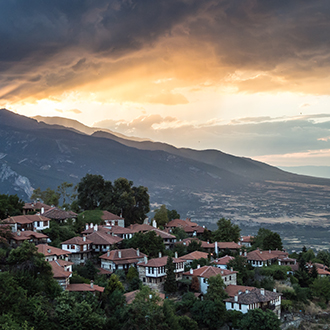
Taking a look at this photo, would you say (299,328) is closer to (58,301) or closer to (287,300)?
(287,300)

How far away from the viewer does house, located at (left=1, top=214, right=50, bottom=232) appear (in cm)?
5341

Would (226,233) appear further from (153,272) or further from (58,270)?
(58,270)

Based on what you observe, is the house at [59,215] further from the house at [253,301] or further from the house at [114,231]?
the house at [253,301]

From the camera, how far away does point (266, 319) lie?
42.4m

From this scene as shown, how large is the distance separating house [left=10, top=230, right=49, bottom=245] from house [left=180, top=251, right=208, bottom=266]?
17341mm

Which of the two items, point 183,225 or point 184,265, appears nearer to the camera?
point 184,265

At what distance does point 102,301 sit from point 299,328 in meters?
23.2

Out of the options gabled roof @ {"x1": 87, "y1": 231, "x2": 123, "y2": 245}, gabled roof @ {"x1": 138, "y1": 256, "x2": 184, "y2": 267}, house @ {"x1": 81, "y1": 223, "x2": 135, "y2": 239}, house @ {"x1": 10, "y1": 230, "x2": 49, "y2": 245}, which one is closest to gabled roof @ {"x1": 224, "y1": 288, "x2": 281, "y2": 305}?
gabled roof @ {"x1": 138, "y1": 256, "x2": 184, "y2": 267}

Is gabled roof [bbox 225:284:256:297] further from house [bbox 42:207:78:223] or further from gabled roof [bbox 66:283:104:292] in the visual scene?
house [bbox 42:207:78:223]

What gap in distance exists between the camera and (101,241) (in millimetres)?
53875

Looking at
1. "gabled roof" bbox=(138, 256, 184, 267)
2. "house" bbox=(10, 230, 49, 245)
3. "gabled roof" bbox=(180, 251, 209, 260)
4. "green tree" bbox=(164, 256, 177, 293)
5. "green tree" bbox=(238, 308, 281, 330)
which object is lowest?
"green tree" bbox=(238, 308, 281, 330)

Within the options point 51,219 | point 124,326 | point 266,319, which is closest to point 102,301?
A: point 124,326

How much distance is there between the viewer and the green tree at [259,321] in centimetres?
4191

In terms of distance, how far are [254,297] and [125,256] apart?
15361 millimetres
